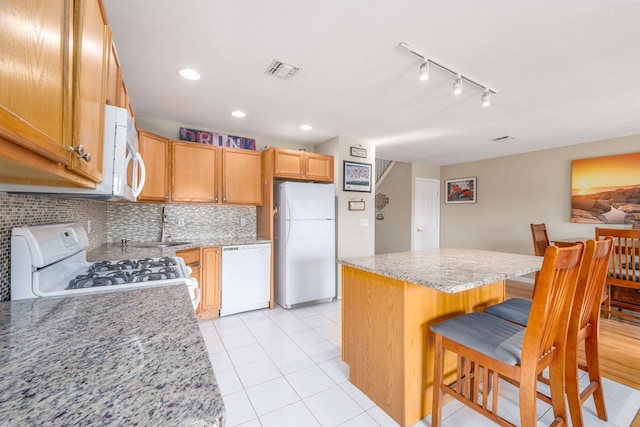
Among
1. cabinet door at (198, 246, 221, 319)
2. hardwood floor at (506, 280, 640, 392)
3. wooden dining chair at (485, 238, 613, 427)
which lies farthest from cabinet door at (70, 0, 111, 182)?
hardwood floor at (506, 280, 640, 392)

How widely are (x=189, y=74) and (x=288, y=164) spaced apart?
1.59 m

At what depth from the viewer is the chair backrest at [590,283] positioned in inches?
52.0

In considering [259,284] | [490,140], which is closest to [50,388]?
[259,284]

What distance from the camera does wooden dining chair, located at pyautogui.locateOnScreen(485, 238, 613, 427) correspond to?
53.1 inches

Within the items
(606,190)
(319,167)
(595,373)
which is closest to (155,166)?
(319,167)

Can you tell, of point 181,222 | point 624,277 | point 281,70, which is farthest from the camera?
point 181,222

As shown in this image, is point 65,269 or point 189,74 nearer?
point 65,269

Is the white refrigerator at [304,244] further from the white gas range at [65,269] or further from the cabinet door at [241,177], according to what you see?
the white gas range at [65,269]

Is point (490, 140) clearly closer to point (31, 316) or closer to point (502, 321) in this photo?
point (502, 321)

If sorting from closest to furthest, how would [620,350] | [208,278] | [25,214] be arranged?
[25,214] → [620,350] → [208,278]

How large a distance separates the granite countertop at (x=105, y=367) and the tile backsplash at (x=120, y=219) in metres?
0.39

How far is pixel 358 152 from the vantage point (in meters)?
4.01

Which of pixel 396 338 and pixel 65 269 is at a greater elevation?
pixel 65 269

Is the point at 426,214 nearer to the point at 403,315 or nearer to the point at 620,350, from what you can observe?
the point at 620,350
